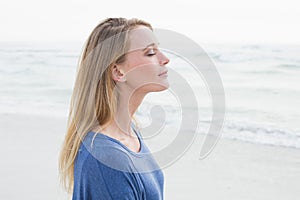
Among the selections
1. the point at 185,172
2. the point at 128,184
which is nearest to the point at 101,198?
the point at 128,184

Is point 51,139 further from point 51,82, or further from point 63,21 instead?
point 63,21

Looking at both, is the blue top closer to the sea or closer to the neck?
the neck

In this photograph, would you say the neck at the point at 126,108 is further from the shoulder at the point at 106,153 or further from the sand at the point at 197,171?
the sand at the point at 197,171

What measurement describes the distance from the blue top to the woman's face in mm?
123

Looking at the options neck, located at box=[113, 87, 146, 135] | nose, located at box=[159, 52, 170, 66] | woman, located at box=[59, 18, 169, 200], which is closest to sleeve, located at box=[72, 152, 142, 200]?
woman, located at box=[59, 18, 169, 200]

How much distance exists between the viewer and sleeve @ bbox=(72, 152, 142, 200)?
98 centimetres

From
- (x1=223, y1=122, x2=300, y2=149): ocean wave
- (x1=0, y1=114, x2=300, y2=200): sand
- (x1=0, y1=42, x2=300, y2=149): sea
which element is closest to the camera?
(x1=0, y1=114, x2=300, y2=200): sand

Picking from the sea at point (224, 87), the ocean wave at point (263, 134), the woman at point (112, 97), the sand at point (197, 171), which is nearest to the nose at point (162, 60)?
the woman at point (112, 97)

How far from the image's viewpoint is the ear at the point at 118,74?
40.8 inches

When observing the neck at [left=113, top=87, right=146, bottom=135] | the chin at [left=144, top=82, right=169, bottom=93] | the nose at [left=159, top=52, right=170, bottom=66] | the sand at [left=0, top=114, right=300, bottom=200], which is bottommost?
the sand at [left=0, top=114, right=300, bottom=200]

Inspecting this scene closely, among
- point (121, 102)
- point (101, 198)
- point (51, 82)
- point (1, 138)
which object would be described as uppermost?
point (121, 102)

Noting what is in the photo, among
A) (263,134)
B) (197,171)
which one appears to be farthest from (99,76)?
(263,134)

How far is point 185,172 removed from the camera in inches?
127

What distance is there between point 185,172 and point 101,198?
227cm
